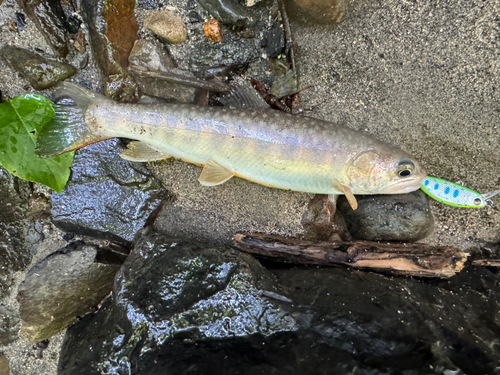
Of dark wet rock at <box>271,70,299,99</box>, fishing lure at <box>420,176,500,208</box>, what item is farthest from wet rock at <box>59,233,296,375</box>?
fishing lure at <box>420,176,500,208</box>

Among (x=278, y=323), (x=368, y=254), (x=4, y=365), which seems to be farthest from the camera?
(x=4, y=365)

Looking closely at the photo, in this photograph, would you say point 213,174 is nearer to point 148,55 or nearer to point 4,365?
point 148,55

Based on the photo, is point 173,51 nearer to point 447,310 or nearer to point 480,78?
point 480,78

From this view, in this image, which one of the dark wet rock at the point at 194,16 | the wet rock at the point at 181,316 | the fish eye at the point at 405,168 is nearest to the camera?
the wet rock at the point at 181,316

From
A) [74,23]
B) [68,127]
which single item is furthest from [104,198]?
[74,23]

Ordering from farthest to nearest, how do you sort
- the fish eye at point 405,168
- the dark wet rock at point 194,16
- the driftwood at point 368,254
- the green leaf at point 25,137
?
the dark wet rock at point 194,16 → the green leaf at point 25,137 → the fish eye at point 405,168 → the driftwood at point 368,254

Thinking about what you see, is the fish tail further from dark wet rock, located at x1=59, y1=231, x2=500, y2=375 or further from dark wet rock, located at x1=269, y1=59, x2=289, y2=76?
dark wet rock, located at x1=269, y1=59, x2=289, y2=76

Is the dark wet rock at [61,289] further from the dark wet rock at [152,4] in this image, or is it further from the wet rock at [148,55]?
the dark wet rock at [152,4]

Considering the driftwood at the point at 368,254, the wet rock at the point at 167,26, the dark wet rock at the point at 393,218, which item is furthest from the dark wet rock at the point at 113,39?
the dark wet rock at the point at 393,218
